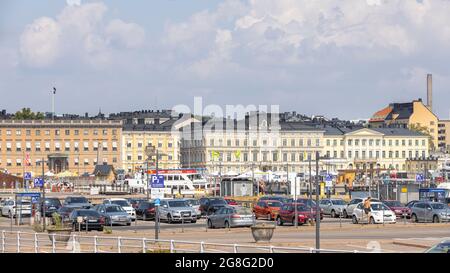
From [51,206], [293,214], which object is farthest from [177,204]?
[51,206]

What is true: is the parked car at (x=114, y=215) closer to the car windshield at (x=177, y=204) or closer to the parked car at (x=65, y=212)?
the parked car at (x=65, y=212)

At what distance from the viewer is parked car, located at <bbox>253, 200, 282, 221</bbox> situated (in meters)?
73.8

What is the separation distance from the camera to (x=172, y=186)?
133 metres

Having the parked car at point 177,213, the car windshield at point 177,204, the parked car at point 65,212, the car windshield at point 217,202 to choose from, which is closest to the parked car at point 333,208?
the car windshield at point 217,202

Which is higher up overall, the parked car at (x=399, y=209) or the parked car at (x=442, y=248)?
the parked car at (x=442, y=248)

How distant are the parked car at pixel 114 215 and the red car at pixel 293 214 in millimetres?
9038

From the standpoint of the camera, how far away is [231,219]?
64812 millimetres

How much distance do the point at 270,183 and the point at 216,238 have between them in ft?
273

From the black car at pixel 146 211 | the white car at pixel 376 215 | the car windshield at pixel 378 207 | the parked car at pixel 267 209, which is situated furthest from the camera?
the black car at pixel 146 211

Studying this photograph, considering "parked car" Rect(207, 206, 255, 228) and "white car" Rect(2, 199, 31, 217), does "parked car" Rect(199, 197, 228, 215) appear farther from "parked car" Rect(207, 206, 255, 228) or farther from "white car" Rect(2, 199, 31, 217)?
"white car" Rect(2, 199, 31, 217)

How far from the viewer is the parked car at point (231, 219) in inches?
2554

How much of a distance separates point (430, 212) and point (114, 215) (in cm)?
1842

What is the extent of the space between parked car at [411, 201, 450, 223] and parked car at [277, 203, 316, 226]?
708 centimetres
